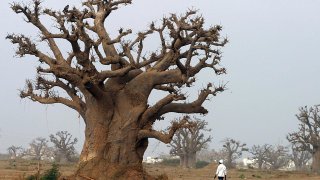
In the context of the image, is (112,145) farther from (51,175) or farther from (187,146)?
(187,146)

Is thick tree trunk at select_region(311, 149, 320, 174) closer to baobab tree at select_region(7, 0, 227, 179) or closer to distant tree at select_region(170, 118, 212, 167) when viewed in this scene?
distant tree at select_region(170, 118, 212, 167)

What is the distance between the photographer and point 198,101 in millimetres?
15656

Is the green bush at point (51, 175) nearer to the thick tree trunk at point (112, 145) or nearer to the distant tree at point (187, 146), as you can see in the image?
the thick tree trunk at point (112, 145)

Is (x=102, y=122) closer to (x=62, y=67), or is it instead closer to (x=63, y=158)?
(x=62, y=67)

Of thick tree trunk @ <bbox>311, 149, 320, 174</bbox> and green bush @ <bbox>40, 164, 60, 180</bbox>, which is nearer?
green bush @ <bbox>40, 164, 60, 180</bbox>

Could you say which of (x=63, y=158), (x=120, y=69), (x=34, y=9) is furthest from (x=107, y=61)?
(x=63, y=158)

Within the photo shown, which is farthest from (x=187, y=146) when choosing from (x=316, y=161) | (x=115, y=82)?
(x=115, y=82)

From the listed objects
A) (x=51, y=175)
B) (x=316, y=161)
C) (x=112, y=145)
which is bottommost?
(x=51, y=175)

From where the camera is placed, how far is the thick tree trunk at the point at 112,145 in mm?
14023

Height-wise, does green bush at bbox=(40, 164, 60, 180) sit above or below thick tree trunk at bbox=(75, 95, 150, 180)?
below

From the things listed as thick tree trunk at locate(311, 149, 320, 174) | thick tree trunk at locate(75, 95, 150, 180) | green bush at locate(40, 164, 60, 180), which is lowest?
green bush at locate(40, 164, 60, 180)

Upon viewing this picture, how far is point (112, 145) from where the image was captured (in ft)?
47.2

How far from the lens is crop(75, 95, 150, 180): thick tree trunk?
14.0 metres

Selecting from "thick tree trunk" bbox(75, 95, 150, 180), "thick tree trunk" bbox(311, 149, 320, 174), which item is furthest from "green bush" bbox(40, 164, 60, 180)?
"thick tree trunk" bbox(311, 149, 320, 174)
